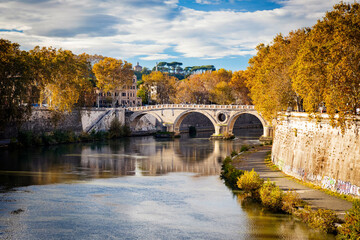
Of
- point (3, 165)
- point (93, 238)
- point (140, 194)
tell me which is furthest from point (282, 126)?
point (3, 165)

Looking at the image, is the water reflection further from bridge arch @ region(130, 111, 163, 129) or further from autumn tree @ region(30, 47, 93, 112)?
bridge arch @ region(130, 111, 163, 129)

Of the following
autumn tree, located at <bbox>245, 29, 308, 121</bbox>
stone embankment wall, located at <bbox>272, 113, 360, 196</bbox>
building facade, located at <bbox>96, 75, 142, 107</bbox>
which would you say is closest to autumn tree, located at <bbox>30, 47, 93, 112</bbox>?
autumn tree, located at <bbox>245, 29, 308, 121</bbox>

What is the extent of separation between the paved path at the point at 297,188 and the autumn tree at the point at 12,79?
25971 millimetres

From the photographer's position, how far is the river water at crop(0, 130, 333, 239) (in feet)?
62.3

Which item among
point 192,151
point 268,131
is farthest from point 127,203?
point 268,131

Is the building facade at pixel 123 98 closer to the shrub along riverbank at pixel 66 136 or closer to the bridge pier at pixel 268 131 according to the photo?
the shrub along riverbank at pixel 66 136

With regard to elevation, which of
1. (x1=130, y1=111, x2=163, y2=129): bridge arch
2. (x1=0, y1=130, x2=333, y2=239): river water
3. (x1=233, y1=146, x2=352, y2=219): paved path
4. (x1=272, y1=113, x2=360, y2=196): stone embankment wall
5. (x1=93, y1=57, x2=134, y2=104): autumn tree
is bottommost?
(x1=0, y1=130, x2=333, y2=239): river water

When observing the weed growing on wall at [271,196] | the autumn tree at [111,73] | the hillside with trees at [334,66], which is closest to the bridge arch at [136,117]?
the autumn tree at [111,73]

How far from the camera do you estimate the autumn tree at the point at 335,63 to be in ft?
71.7

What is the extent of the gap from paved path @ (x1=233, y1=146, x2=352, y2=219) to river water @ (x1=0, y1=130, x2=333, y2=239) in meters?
1.54

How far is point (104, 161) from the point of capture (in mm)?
39844

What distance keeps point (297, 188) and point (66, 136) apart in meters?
38.7

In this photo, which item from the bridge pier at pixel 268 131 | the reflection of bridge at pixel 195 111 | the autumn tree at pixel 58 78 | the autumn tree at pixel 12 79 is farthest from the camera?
the reflection of bridge at pixel 195 111

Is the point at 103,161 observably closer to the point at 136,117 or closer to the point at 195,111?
the point at 195,111
